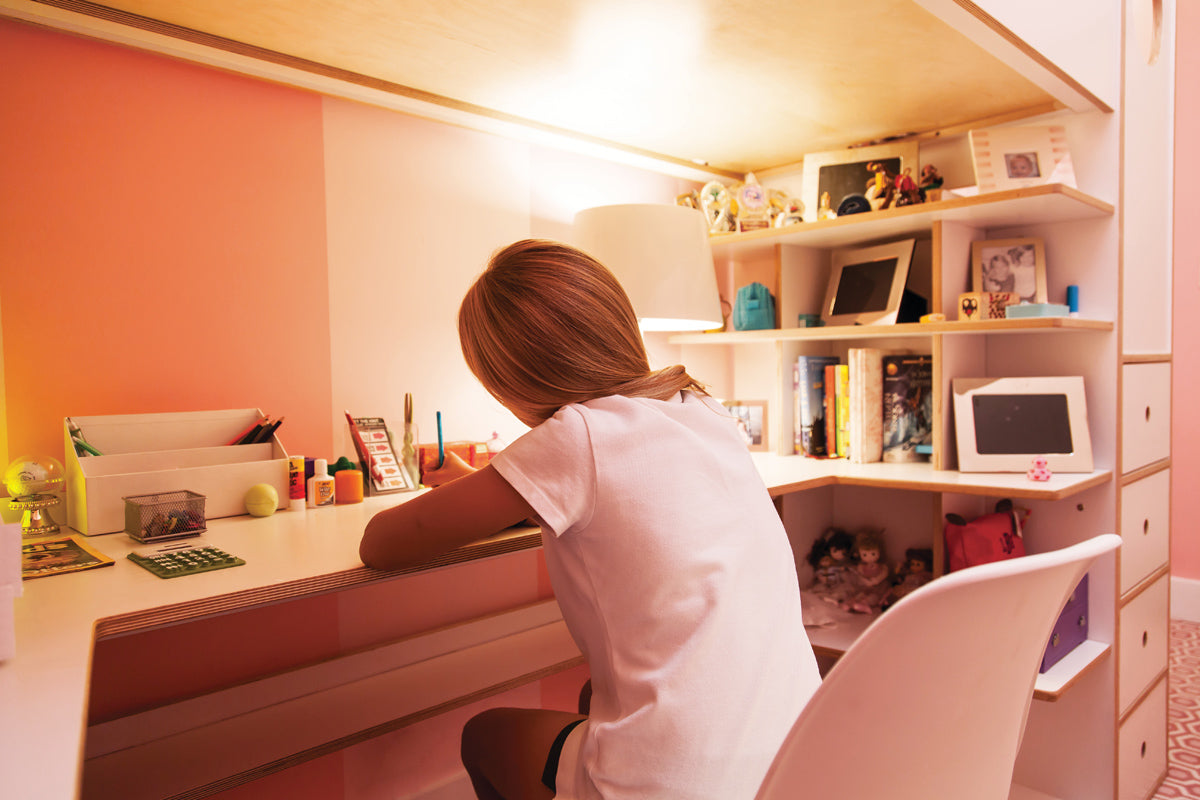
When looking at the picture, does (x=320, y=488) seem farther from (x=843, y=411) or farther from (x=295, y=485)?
(x=843, y=411)

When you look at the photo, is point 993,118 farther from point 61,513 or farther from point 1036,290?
point 61,513

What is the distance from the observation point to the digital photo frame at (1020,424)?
6.63 feet

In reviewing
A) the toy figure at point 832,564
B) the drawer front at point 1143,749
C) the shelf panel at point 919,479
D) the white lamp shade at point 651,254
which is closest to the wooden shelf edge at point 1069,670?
the drawer front at point 1143,749

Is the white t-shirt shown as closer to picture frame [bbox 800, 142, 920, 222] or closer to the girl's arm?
the girl's arm

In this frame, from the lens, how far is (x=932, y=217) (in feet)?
6.79

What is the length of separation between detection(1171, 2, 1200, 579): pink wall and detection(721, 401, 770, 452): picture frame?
6.74ft

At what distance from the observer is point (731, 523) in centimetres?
98

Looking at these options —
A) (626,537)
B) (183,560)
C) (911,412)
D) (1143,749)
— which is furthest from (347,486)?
(1143,749)

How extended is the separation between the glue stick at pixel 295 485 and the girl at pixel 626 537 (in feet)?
1.68

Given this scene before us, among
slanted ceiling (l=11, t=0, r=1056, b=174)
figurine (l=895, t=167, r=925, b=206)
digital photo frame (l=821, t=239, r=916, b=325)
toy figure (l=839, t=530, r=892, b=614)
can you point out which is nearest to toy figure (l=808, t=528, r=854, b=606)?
toy figure (l=839, t=530, r=892, b=614)

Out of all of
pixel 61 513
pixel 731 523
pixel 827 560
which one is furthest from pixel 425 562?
pixel 827 560

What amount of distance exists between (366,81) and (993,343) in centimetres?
183

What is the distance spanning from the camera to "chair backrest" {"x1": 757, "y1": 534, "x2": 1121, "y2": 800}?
596 mm

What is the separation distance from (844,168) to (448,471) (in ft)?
5.09
